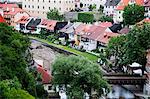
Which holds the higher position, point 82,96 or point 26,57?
point 26,57

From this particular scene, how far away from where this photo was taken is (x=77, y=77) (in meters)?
31.3

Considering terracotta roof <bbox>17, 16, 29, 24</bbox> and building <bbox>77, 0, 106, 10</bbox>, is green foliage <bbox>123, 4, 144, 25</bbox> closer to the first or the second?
terracotta roof <bbox>17, 16, 29, 24</bbox>

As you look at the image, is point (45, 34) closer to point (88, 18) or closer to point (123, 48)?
point (88, 18)

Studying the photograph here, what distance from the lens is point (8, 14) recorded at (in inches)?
3059

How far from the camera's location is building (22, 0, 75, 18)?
86.7 meters

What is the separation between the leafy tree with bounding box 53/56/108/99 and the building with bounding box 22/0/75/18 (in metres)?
54.4

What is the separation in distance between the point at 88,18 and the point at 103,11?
4795mm

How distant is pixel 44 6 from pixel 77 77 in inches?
2258

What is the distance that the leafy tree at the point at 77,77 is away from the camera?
1232 inches

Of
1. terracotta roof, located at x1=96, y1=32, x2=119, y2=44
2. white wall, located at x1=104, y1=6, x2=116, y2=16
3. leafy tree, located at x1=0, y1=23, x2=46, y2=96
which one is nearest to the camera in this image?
leafy tree, located at x1=0, y1=23, x2=46, y2=96

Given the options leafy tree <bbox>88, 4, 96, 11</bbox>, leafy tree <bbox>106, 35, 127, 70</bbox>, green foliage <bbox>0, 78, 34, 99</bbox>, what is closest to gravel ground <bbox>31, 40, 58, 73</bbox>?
leafy tree <bbox>106, 35, 127, 70</bbox>

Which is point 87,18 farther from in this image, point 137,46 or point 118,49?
point 137,46

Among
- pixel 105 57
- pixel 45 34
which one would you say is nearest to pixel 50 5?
pixel 45 34

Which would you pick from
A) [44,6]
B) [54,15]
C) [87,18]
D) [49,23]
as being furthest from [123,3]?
[44,6]
